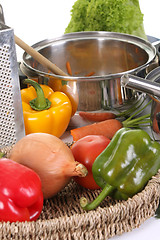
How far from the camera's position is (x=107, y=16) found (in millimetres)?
1810

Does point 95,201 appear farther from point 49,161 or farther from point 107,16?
point 107,16

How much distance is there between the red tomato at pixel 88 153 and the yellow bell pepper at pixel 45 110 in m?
0.27

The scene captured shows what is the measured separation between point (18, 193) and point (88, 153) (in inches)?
9.7

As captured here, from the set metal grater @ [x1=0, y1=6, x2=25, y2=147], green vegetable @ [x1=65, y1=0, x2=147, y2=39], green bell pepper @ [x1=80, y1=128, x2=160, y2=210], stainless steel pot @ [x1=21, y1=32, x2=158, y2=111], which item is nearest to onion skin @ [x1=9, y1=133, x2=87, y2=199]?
green bell pepper @ [x1=80, y1=128, x2=160, y2=210]

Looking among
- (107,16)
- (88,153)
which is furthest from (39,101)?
(107,16)

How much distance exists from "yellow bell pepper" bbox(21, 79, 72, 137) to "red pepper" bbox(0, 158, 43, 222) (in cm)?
42

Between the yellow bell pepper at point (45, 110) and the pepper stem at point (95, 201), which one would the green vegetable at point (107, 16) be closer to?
the yellow bell pepper at point (45, 110)

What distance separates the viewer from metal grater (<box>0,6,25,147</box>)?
44.9 inches

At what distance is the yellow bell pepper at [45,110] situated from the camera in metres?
1.28

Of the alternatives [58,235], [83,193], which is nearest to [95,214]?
[58,235]

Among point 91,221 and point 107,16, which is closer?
point 91,221

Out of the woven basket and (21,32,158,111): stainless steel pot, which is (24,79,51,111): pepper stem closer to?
(21,32,158,111): stainless steel pot

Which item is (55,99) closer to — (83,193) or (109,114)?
(109,114)

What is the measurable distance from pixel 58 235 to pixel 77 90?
0.63 meters
